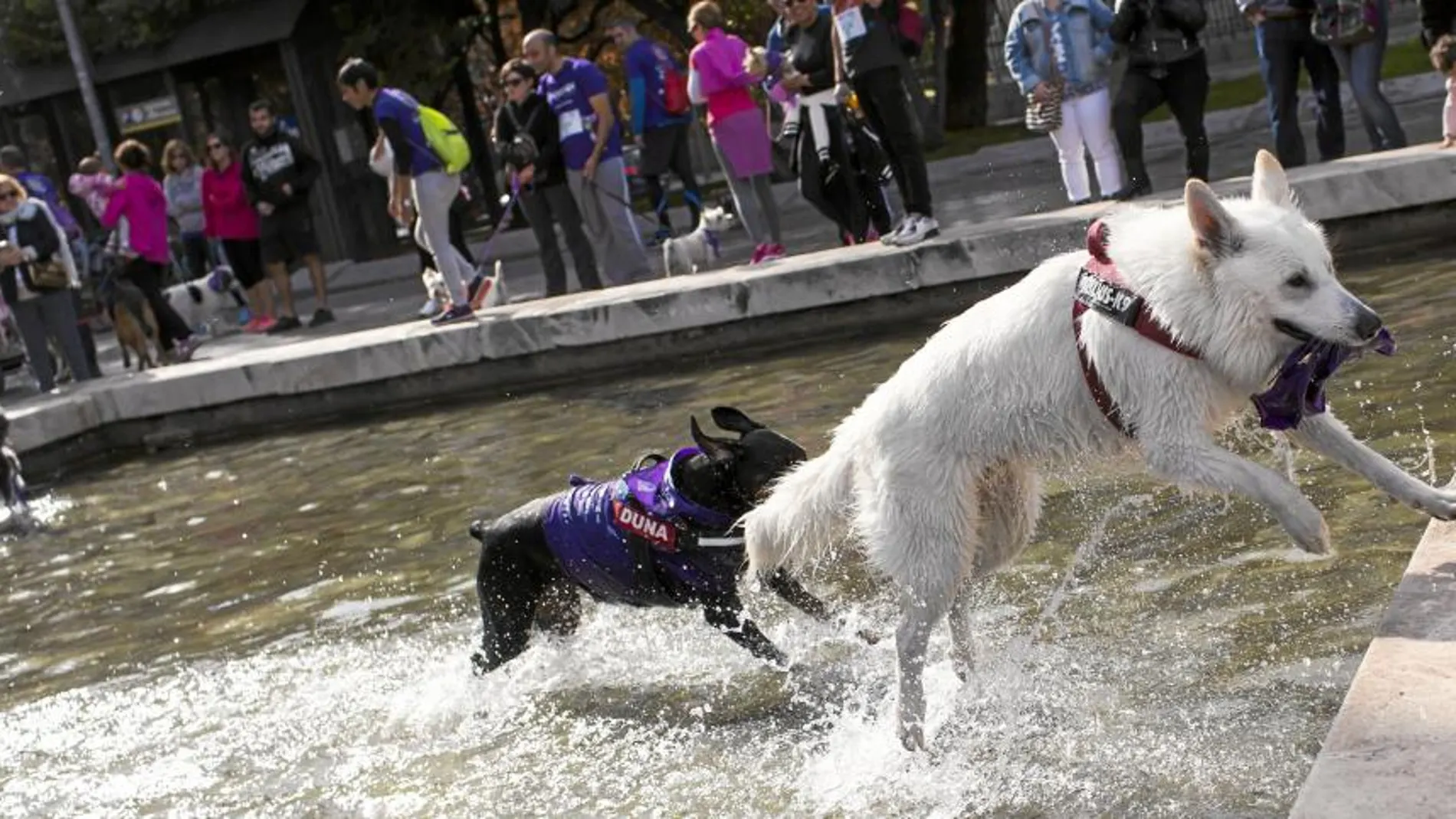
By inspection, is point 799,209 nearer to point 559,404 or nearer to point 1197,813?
point 559,404

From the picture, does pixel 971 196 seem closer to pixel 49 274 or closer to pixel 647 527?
pixel 49 274

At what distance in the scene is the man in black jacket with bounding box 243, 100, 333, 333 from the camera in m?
16.8

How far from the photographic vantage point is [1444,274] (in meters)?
10.1

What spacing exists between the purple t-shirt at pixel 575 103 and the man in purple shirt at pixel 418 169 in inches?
40.3

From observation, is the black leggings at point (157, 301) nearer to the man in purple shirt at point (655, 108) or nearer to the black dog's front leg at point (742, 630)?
the man in purple shirt at point (655, 108)

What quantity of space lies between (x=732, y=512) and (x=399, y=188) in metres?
8.26

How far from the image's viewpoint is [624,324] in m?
12.5

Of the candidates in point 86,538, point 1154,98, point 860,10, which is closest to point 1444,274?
point 1154,98

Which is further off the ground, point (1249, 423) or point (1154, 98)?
point (1154, 98)

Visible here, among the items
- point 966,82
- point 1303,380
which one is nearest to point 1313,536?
point 1303,380

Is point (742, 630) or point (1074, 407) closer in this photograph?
point (1074, 407)

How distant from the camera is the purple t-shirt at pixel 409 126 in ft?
43.1

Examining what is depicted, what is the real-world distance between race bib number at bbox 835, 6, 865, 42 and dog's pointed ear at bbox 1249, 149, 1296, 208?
725cm

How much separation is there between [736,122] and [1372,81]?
435 centimetres
